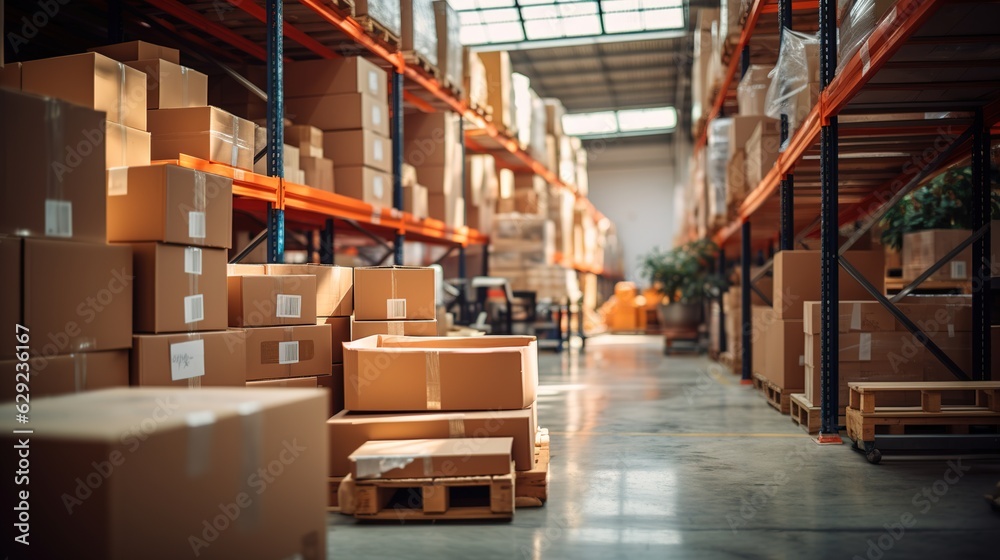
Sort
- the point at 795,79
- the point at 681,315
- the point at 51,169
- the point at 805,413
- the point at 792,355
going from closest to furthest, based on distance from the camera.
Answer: the point at 51,169
the point at 805,413
the point at 795,79
the point at 792,355
the point at 681,315

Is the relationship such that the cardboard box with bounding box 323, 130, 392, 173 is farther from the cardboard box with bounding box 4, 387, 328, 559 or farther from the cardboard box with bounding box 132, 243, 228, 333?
the cardboard box with bounding box 4, 387, 328, 559

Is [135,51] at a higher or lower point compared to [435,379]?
higher

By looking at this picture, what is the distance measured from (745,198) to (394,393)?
621 centimetres

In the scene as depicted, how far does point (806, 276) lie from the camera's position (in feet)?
21.6

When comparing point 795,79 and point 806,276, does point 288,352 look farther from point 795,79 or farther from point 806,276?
point 795,79

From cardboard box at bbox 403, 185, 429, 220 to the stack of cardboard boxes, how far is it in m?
1.13

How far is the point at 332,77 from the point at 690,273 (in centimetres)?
795

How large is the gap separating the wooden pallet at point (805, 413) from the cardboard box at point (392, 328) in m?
2.75

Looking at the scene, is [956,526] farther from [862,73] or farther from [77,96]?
[77,96]

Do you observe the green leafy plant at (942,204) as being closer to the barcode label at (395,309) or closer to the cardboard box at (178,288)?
the barcode label at (395,309)

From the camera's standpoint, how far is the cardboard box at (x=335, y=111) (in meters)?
7.54

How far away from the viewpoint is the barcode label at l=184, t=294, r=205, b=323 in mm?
3635

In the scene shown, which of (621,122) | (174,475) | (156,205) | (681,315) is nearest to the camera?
(174,475)

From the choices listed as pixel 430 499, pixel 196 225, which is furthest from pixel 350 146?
pixel 430 499
